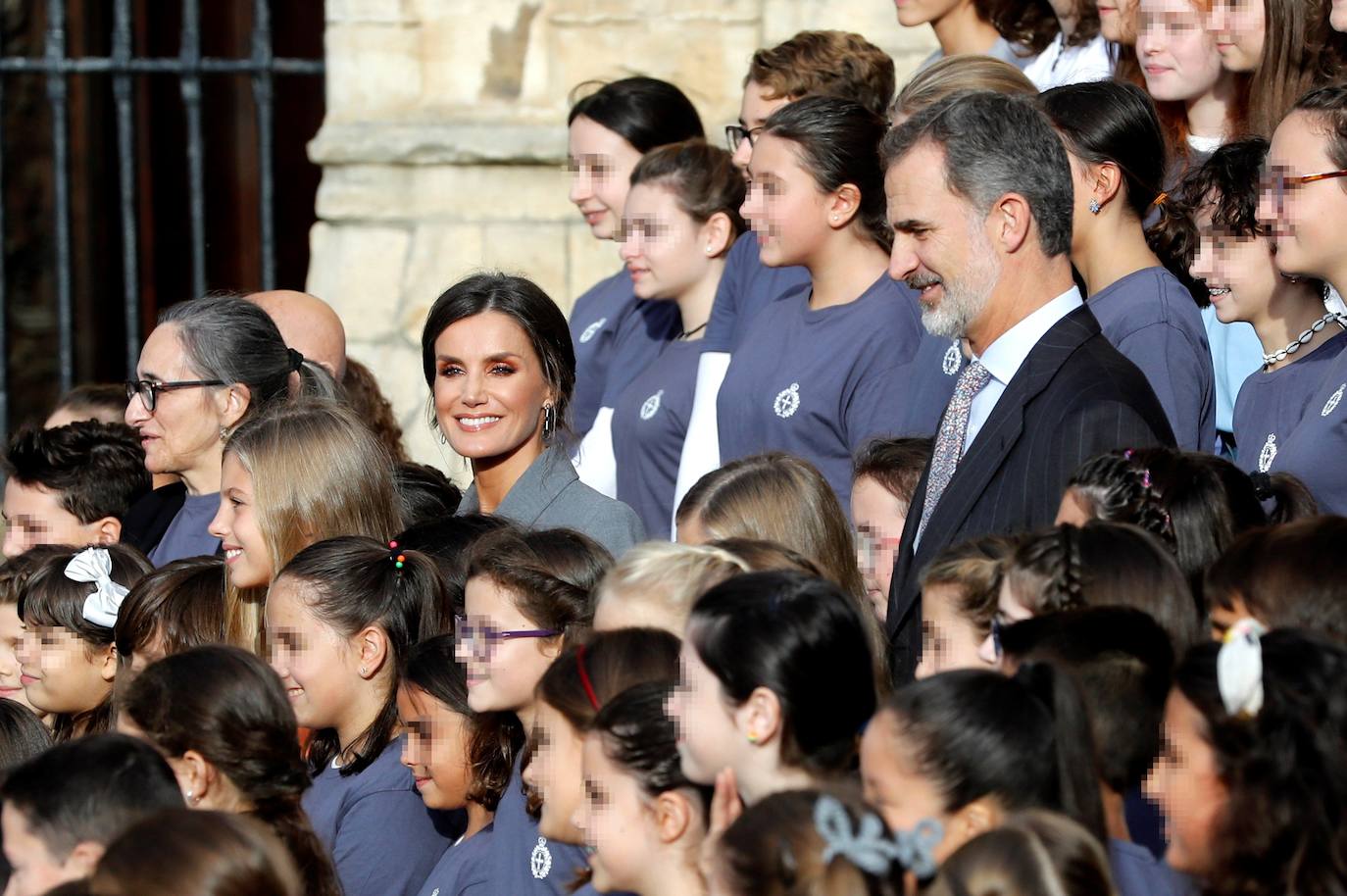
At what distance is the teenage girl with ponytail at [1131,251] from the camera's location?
352 cm

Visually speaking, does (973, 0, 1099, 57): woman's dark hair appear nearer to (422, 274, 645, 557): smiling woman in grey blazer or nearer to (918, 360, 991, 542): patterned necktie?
(422, 274, 645, 557): smiling woman in grey blazer

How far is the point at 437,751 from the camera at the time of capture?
3264mm

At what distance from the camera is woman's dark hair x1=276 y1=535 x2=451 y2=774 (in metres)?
3.47

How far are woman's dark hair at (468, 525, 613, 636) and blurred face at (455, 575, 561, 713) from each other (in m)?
0.02

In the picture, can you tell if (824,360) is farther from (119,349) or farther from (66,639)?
(119,349)

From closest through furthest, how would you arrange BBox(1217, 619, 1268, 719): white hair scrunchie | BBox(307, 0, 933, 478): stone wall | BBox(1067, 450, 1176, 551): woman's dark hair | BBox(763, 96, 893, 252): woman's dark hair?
BBox(1217, 619, 1268, 719): white hair scrunchie → BBox(1067, 450, 1176, 551): woman's dark hair → BBox(763, 96, 893, 252): woman's dark hair → BBox(307, 0, 933, 478): stone wall

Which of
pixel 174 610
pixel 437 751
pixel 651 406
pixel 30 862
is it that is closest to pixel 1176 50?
pixel 651 406

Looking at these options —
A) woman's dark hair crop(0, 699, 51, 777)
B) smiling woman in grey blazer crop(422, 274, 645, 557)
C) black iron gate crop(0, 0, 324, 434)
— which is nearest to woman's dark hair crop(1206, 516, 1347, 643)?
smiling woman in grey blazer crop(422, 274, 645, 557)

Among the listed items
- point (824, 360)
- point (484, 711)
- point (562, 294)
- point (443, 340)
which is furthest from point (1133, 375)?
point (562, 294)

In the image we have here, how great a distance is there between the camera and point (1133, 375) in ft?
10.5

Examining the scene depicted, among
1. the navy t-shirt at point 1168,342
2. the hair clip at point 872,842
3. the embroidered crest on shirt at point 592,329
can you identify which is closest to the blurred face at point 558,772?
the hair clip at point 872,842

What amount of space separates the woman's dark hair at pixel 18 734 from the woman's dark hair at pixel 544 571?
2.85 ft

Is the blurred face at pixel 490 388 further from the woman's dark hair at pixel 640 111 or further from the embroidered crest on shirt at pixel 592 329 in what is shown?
the woman's dark hair at pixel 640 111

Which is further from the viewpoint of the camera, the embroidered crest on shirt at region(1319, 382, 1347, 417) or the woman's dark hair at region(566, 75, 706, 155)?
the woman's dark hair at region(566, 75, 706, 155)
